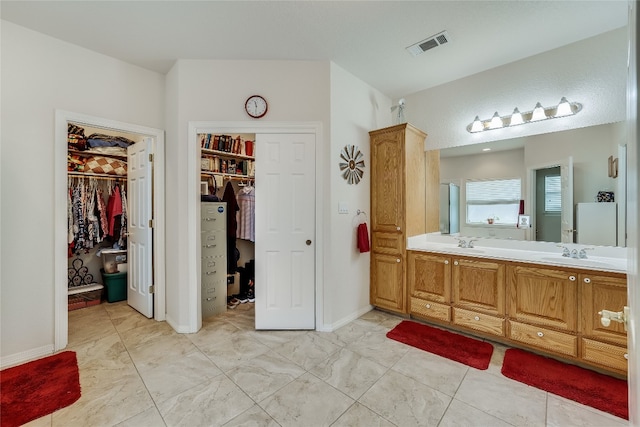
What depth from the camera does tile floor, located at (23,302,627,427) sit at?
1624 millimetres

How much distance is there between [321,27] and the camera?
2270 mm

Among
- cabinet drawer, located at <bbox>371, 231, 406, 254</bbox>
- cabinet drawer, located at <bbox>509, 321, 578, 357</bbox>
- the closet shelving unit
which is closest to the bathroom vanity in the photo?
cabinet drawer, located at <bbox>509, 321, 578, 357</bbox>

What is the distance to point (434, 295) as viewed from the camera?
2.81 m

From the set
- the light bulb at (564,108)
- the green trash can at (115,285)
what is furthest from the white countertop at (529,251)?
the green trash can at (115,285)

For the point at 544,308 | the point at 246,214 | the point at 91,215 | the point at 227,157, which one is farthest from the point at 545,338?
the point at 91,215

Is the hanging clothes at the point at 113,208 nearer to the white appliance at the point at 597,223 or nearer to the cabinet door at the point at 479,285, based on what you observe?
the cabinet door at the point at 479,285

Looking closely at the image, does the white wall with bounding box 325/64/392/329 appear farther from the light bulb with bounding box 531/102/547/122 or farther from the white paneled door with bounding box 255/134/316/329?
the light bulb with bounding box 531/102/547/122

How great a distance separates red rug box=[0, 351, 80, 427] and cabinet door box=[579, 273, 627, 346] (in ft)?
11.9

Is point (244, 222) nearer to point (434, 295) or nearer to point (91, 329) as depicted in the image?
point (91, 329)

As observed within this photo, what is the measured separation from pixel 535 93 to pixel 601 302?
1962 millimetres

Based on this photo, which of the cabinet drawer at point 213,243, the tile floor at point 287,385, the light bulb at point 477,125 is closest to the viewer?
the tile floor at point 287,385

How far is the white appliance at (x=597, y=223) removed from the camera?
2.30 metres

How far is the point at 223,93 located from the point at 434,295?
297 cm

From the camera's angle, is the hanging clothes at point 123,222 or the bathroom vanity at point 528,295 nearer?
the bathroom vanity at point 528,295
